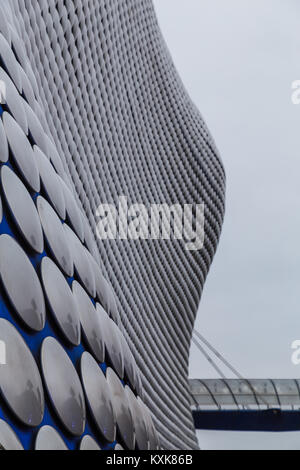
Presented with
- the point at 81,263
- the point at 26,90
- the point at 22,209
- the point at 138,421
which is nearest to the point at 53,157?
the point at 26,90

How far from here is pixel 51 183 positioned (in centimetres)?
680

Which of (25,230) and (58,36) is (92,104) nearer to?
(58,36)

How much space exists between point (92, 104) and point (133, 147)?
5.99 m

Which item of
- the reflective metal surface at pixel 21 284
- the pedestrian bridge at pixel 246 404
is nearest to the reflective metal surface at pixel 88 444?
the reflective metal surface at pixel 21 284

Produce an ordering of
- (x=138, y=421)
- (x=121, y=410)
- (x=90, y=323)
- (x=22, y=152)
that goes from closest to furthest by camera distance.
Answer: (x=22, y=152)
(x=90, y=323)
(x=121, y=410)
(x=138, y=421)

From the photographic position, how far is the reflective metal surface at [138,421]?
6.96 m

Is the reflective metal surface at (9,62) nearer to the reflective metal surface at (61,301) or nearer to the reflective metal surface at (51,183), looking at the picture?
the reflective metal surface at (51,183)

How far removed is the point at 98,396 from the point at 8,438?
170 cm

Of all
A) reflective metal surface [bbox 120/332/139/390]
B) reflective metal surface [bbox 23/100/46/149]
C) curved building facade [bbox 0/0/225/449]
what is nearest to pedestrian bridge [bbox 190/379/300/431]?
curved building facade [bbox 0/0/225/449]

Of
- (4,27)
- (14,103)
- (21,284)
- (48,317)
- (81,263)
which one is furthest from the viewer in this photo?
(4,27)

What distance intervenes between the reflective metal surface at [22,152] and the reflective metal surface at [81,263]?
2.54 ft

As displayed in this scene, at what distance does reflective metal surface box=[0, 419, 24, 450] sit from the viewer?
412 cm

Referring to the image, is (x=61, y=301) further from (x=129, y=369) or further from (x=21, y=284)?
(x=129, y=369)

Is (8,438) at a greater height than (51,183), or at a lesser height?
lesser
